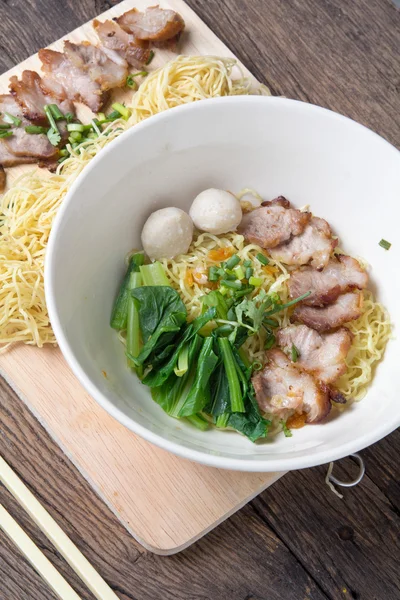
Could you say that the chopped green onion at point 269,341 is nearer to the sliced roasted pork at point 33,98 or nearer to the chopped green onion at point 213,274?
the chopped green onion at point 213,274

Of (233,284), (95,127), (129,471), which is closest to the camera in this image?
(233,284)

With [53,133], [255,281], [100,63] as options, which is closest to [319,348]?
[255,281]

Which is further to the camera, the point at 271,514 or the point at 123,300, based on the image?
the point at 271,514

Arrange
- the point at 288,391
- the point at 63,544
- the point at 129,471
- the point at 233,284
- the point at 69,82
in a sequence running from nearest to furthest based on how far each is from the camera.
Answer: the point at 288,391, the point at 233,284, the point at 129,471, the point at 63,544, the point at 69,82

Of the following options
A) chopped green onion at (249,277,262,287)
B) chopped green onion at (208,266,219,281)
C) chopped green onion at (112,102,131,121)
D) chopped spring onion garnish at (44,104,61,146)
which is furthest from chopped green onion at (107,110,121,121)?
chopped green onion at (249,277,262,287)

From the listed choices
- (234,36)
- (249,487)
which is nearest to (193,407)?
(249,487)

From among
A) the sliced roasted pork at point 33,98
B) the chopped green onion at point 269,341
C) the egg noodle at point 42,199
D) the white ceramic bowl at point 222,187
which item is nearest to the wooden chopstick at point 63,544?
the egg noodle at point 42,199

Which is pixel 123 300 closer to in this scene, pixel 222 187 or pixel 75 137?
pixel 222 187
